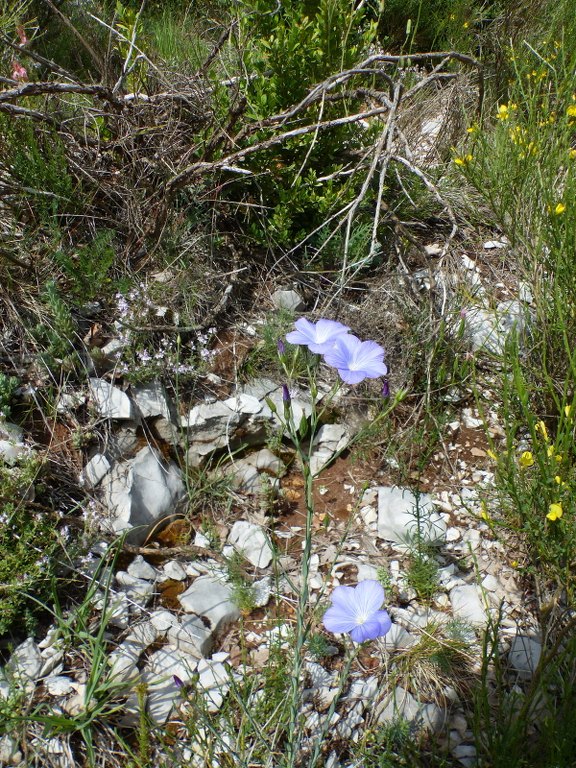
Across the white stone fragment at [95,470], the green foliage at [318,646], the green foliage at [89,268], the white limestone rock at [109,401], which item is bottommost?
the green foliage at [318,646]

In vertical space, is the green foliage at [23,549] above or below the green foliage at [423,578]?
below

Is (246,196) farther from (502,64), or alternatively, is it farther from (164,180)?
(502,64)

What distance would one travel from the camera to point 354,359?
57.8 inches

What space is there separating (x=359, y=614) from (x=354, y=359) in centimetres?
59

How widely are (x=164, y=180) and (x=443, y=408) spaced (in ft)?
5.24

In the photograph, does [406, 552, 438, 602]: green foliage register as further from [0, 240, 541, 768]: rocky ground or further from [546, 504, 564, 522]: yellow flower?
[546, 504, 564, 522]: yellow flower

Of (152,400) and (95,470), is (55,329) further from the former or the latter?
(95,470)

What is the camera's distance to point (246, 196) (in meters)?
2.93

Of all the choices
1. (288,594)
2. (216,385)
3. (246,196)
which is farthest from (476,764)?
(246,196)

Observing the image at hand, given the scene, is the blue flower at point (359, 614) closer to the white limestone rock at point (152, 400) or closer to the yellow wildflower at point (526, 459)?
the yellow wildflower at point (526, 459)

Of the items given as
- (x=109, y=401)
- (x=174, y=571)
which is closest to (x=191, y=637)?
(x=174, y=571)

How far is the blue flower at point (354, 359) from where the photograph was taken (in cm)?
141

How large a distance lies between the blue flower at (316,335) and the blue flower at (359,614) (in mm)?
567

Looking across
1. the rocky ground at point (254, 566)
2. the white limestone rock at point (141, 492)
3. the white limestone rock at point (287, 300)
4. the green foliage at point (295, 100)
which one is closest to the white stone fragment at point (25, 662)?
the rocky ground at point (254, 566)
